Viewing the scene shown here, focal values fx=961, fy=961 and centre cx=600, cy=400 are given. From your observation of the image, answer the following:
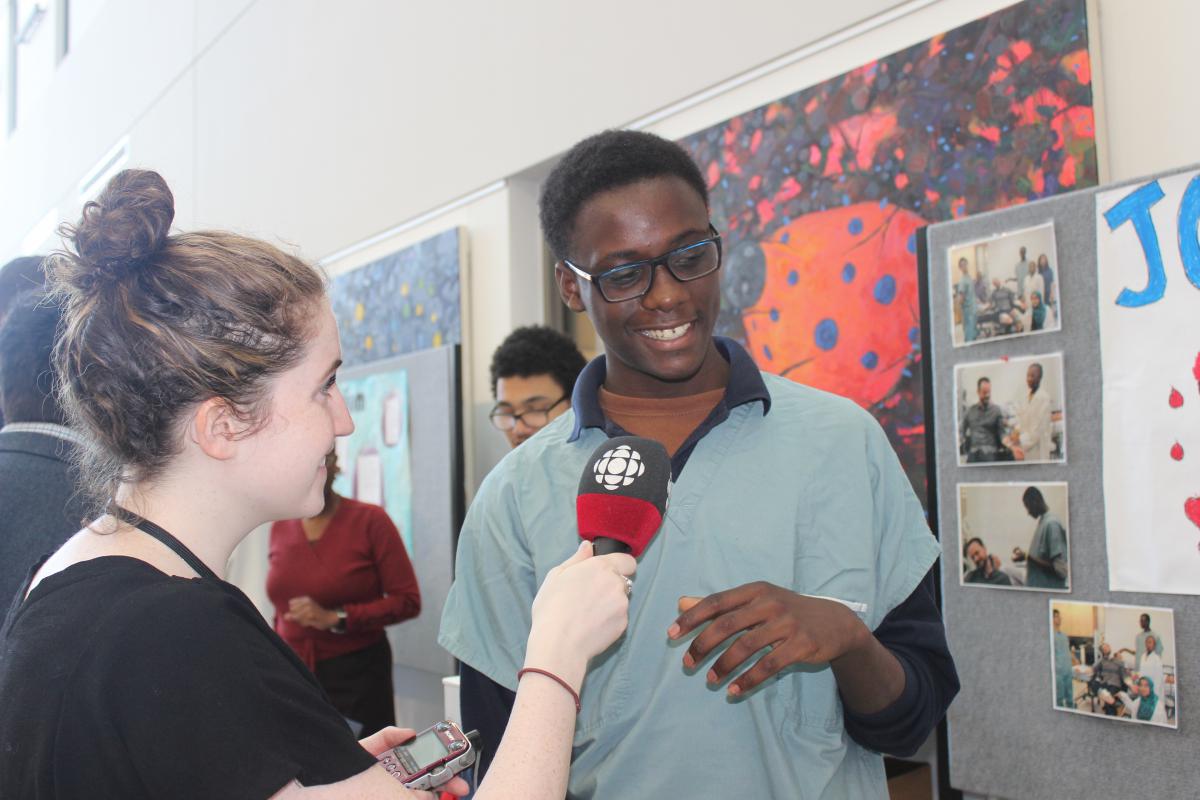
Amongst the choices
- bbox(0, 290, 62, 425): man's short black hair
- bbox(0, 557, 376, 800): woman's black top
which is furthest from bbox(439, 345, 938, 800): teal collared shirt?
bbox(0, 290, 62, 425): man's short black hair

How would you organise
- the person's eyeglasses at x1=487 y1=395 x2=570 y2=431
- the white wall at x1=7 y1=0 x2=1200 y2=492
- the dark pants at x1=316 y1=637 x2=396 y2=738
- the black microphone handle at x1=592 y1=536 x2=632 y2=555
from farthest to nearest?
the dark pants at x1=316 y1=637 x2=396 y2=738
the person's eyeglasses at x1=487 y1=395 x2=570 y2=431
the white wall at x1=7 y1=0 x2=1200 y2=492
the black microphone handle at x1=592 y1=536 x2=632 y2=555

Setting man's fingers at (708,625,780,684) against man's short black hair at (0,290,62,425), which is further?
man's short black hair at (0,290,62,425)

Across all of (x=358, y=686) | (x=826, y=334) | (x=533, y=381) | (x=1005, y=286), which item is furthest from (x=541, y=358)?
(x=1005, y=286)

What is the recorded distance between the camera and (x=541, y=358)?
106 inches

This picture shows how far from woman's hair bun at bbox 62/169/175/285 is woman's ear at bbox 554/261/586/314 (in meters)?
0.63

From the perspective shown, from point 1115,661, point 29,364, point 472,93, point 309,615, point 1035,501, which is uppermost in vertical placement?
point 472,93

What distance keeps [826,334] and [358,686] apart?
69.5 inches

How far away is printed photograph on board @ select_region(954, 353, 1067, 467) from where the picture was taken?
1.63 meters

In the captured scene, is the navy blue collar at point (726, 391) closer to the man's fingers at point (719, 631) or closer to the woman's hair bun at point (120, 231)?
the man's fingers at point (719, 631)

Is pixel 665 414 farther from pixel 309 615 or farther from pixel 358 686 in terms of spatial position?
pixel 358 686

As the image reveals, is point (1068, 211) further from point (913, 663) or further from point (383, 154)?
point (383, 154)

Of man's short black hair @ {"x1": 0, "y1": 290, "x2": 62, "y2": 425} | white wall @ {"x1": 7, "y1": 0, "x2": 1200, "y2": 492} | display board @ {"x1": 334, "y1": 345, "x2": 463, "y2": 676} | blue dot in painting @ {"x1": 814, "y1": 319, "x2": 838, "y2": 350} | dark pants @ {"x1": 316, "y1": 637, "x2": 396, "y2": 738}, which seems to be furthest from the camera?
display board @ {"x1": 334, "y1": 345, "x2": 463, "y2": 676}

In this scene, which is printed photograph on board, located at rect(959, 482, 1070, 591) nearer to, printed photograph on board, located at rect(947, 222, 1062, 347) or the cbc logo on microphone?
printed photograph on board, located at rect(947, 222, 1062, 347)

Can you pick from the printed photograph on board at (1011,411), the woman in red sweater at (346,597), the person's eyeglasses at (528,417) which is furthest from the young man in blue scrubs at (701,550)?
the woman in red sweater at (346,597)
